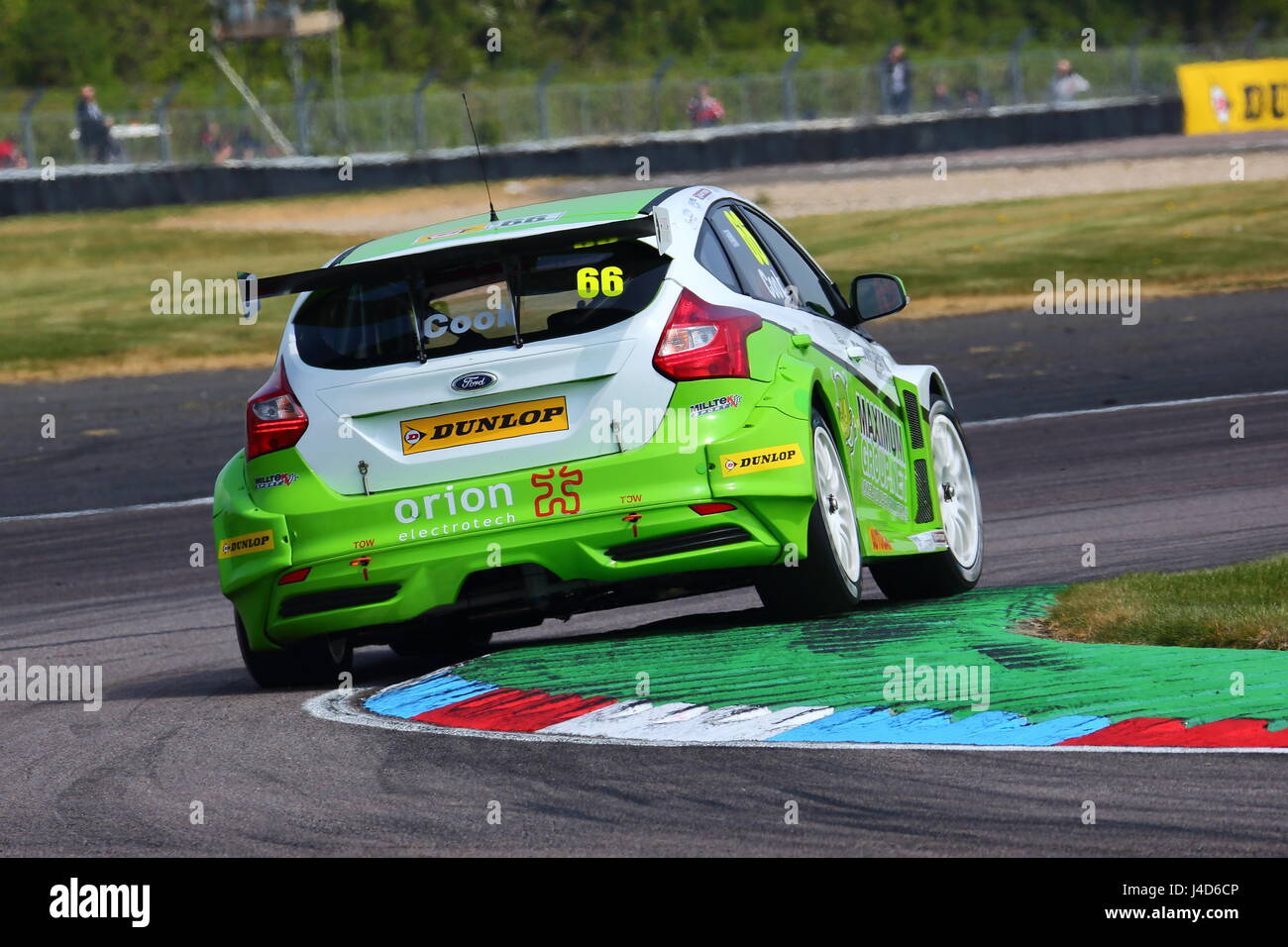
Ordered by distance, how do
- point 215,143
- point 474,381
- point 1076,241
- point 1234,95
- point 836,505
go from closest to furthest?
point 474,381, point 836,505, point 1076,241, point 215,143, point 1234,95

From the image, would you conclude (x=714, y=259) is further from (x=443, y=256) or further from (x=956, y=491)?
(x=956, y=491)

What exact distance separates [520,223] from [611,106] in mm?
33688

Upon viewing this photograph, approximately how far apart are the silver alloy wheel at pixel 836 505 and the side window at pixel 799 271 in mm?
845

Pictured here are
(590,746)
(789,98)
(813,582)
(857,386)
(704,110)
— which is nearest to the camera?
(590,746)

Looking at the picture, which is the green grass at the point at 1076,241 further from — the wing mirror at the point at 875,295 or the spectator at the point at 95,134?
the wing mirror at the point at 875,295

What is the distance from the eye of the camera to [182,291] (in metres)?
30.4

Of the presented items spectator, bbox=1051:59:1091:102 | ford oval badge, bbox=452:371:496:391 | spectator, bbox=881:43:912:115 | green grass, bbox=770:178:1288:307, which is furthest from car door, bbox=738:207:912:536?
spectator, bbox=1051:59:1091:102

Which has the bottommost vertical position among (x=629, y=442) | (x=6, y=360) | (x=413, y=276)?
(x=6, y=360)

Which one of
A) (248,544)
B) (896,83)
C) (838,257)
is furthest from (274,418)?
(896,83)

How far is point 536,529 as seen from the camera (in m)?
7.14

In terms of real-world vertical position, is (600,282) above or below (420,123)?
above
